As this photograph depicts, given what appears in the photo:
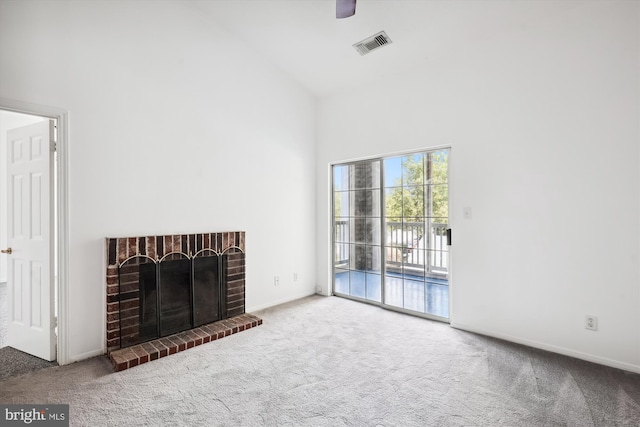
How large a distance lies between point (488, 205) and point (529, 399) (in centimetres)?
179

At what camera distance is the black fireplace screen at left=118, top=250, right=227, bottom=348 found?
2.89m

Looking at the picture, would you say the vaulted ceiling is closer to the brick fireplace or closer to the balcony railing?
the balcony railing

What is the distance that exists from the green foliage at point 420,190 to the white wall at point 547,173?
0.18 m

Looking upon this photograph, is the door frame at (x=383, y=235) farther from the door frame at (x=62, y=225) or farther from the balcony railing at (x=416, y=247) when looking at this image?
the door frame at (x=62, y=225)

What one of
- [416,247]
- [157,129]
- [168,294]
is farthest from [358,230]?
[157,129]

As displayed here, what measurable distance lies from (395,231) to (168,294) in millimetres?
2769

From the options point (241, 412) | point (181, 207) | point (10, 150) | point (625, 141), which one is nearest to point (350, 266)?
point (181, 207)

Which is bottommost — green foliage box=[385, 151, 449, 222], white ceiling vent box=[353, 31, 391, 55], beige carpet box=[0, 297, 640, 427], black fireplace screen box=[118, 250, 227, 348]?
beige carpet box=[0, 297, 640, 427]

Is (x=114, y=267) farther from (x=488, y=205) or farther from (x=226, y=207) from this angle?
(x=488, y=205)

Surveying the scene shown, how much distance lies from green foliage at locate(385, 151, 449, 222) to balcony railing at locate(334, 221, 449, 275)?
13 cm

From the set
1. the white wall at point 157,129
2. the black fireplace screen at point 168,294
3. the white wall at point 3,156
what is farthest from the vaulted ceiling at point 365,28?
the white wall at point 3,156

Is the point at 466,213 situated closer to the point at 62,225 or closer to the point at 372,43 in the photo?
the point at 372,43

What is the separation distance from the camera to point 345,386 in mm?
2324

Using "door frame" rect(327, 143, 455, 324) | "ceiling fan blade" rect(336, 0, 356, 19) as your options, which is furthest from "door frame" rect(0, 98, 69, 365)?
"door frame" rect(327, 143, 455, 324)
